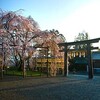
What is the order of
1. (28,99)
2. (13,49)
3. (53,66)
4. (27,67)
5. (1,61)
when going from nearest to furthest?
(28,99) → (1,61) → (13,49) → (53,66) → (27,67)

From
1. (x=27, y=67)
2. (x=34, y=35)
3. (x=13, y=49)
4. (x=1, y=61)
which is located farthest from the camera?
(x=27, y=67)

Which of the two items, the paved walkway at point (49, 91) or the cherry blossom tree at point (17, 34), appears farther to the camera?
the cherry blossom tree at point (17, 34)

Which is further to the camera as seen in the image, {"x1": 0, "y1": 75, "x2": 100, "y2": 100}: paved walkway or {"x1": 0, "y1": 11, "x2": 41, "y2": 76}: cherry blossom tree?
{"x1": 0, "y1": 11, "x2": 41, "y2": 76}: cherry blossom tree

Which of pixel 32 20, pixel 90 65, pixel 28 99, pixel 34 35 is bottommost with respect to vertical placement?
pixel 28 99

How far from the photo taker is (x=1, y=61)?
69.7 ft

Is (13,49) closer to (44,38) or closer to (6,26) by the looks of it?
(6,26)

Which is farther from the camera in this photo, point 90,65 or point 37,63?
point 37,63

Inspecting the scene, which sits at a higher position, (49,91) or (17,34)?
(17,34)

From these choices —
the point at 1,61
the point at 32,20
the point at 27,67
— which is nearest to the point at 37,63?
the point at 27,67

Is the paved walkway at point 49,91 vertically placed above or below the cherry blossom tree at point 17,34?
below

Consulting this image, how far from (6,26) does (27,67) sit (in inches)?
267

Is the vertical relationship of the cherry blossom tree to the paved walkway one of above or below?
above

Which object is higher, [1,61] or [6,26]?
[6,26]

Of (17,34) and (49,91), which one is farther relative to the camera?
(17,34)
